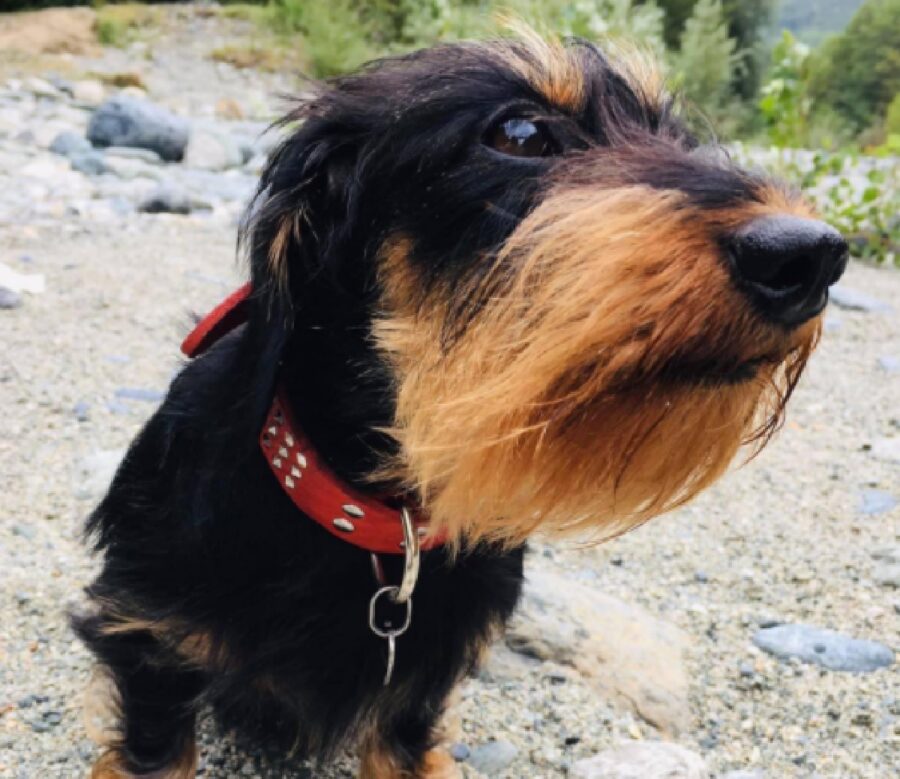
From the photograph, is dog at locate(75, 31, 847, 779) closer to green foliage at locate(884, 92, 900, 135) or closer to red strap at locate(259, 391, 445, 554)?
red strap at locate(259, 391, 445, 554)

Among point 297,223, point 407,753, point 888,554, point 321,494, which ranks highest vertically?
point 297,223

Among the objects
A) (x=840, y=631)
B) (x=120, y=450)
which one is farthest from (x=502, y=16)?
(x=120, y=450)

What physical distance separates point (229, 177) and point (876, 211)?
18.7ft

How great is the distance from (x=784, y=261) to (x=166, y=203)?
23.1 feet

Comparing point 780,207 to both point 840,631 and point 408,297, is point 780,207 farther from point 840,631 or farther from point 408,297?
point 840,631

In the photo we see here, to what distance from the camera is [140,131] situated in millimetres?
9664

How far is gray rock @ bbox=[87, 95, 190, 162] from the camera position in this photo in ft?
31.7

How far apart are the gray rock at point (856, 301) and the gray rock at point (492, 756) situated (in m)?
5.22

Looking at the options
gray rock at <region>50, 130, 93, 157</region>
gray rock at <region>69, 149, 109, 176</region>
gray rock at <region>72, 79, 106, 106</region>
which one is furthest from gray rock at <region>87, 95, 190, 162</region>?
gray rock at <region>72, 79, 106, 106</region>

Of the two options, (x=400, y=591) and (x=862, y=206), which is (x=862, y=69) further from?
(x=400, y=591)

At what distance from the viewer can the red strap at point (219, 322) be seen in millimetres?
2162

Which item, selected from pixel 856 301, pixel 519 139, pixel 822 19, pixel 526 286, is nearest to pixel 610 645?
pixel 526 286

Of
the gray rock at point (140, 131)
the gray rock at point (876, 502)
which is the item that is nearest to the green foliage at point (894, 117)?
the gray rock at point (140, 131)

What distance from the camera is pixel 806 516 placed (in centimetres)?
415
